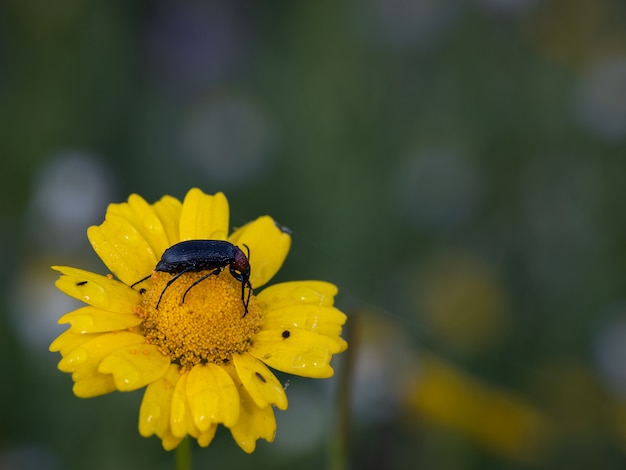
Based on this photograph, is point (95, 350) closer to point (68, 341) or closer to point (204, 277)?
point (68, 341)

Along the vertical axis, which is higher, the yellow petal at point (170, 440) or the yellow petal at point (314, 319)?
the yellow petal at point (314, 319)

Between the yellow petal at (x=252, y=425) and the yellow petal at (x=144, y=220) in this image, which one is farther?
the yellow petal at (x=144, y=220)

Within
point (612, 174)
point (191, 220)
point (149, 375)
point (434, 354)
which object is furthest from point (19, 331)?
point (612, 174)

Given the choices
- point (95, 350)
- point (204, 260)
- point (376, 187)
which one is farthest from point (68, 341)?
point (376, 187)

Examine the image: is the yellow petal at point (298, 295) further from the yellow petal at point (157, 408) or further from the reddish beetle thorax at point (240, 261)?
the yellow petal at point (157, 408)

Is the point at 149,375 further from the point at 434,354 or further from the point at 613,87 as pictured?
the point at 613,87

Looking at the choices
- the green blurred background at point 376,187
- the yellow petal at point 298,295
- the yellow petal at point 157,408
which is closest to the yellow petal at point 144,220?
the yellow petal at point 298,295

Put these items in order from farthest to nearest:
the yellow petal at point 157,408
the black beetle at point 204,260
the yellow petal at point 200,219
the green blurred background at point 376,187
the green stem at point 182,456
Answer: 1. the green blurred background at point 376,187
2. the yellow petal at point 200,219
3. the black beetle at point 204,260
4. the green stem at point 182,456
5. the yellow petal at point 157,408
